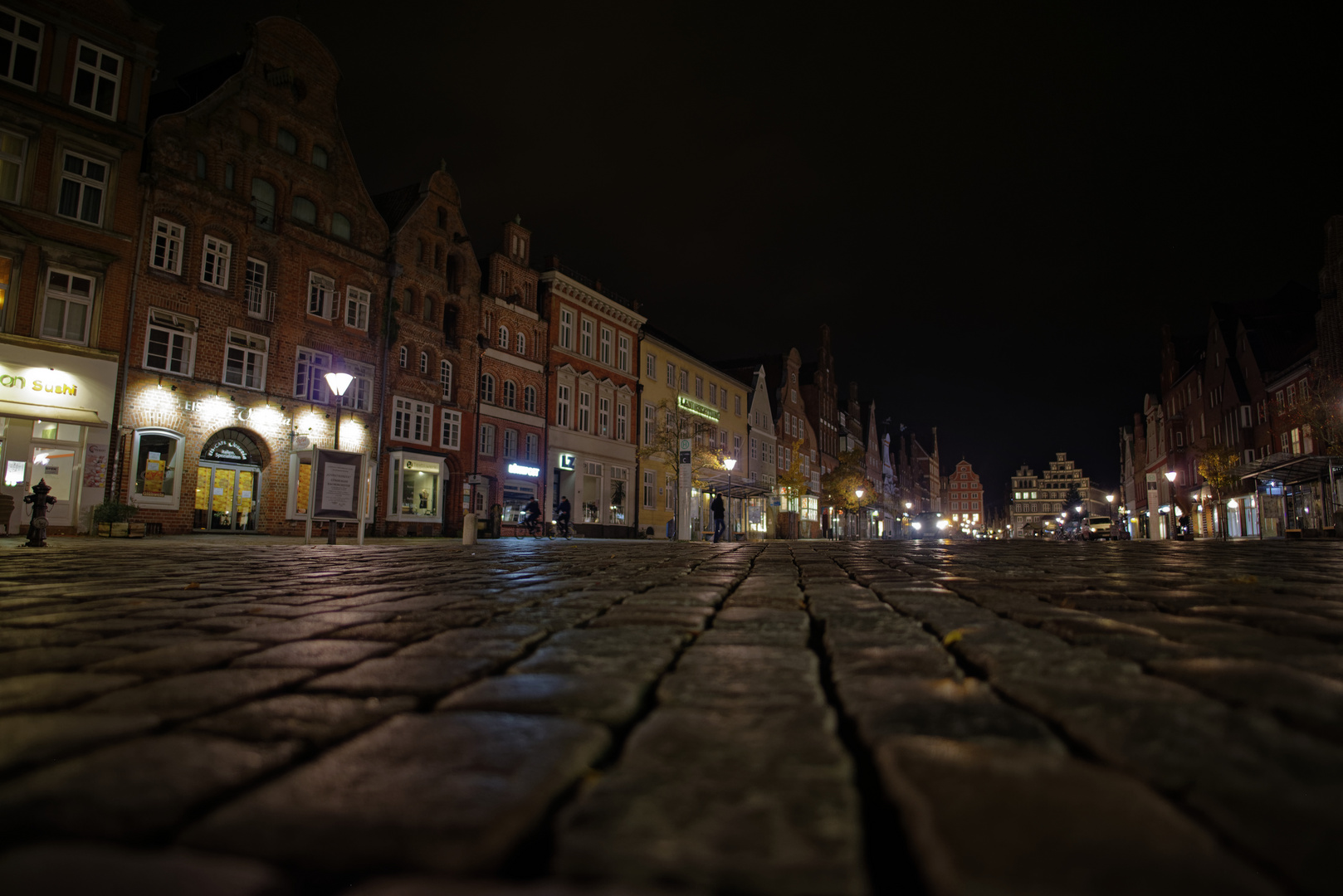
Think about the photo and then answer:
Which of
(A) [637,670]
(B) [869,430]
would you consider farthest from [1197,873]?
(B) [869,430]

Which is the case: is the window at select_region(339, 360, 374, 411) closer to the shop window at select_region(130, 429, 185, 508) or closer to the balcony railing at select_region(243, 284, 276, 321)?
the balcony railing at select_region(243, 284, 276, 321)

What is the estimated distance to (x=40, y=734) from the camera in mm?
1440

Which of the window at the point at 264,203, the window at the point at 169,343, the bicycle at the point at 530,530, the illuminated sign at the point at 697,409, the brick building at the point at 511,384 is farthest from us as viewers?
the illuminated sign at the point at 697,409

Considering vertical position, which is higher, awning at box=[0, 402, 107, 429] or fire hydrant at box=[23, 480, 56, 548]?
awning at box=[0, 402, 107, 429]

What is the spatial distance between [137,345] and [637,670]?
2448 centimetres

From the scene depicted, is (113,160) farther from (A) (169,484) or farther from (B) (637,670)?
(B) (637,670)

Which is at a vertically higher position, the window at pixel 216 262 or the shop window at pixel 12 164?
the shop window at pixel 12 164

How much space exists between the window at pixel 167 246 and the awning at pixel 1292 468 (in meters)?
35.2

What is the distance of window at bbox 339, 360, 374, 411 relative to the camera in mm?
27016

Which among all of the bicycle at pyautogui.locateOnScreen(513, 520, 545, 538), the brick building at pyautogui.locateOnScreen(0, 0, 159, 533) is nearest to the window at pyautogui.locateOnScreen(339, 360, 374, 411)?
the brick building at pyautogui.locateOnScreen(0, 0, 159, 533)

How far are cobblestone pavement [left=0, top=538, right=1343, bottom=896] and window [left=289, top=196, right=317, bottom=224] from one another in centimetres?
2717

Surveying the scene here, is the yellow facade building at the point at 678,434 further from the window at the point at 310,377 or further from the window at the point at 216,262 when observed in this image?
the window at the point at 216,262

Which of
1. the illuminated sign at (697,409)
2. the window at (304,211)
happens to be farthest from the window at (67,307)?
the illuminated sign at (697,409)

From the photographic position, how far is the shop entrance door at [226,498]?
22.6 m
